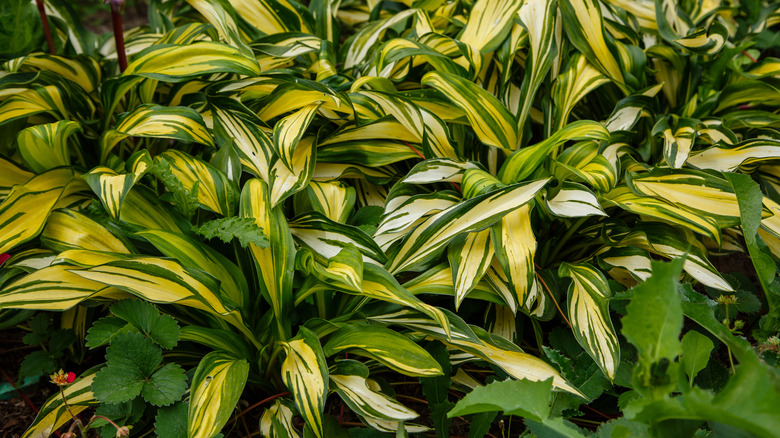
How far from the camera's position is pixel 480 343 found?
1143 millimetres

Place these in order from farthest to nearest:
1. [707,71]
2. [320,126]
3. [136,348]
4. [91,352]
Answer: [707,71] → [320,126] → [91,352] → [136,348]

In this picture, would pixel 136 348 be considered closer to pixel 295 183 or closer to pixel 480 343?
pixel 295 183

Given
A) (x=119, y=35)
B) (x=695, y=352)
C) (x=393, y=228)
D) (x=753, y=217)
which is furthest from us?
(x=119, y=35)

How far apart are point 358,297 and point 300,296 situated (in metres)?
0.13

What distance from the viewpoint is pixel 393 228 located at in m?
1.26

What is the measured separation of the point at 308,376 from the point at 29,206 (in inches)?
30.4

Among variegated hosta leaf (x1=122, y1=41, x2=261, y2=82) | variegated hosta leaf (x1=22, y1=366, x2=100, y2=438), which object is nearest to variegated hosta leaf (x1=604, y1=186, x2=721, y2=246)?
variegated hosta leaf (x1=122, y1=41, x2=261, y2=82)

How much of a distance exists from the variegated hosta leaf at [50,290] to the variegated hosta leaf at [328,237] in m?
0.42

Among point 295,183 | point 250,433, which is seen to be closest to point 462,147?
point 295,183

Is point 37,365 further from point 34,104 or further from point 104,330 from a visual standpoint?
point 34,104

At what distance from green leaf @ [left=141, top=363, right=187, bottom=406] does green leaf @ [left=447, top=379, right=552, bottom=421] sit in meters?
0.54

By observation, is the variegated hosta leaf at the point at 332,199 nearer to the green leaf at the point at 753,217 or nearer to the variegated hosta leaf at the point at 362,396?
the variegated hosta leaf at the point at 362,396

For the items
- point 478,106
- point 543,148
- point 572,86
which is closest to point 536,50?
point 572,86

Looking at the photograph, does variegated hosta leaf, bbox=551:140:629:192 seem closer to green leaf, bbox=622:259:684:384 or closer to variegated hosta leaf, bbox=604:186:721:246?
variegated hosta leaf, bbox=604:186:721:246
